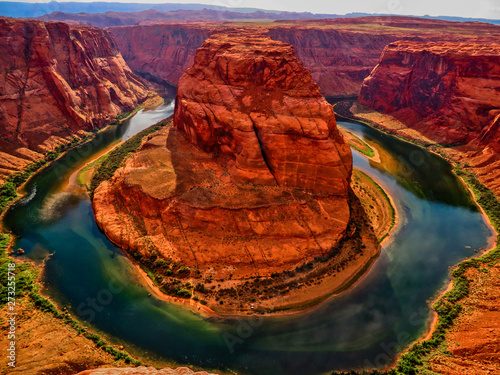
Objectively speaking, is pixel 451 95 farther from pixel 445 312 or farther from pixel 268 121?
pixel 445 312

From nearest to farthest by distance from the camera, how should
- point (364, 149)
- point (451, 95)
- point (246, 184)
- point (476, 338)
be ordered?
point (476, 338) → point (246, 184) → point (364, 149) → point (451, 95)

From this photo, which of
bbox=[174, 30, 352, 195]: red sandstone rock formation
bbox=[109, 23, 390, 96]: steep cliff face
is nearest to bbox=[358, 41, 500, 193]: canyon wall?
bbox=[109, 23, 390, 96]: steep cliff face

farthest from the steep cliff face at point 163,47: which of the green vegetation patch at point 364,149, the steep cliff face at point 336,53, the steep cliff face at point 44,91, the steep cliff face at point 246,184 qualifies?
the steep cliff face at point 246,184

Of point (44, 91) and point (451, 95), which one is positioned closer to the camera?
point (44, 91)

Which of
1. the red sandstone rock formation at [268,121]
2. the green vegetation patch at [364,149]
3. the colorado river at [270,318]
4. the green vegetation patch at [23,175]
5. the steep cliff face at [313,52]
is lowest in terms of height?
the colorado river at [270,318]

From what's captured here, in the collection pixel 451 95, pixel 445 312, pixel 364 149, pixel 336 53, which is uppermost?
pixel 336 53

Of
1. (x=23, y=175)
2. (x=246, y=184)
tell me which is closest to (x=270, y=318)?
(x=246, y=184)

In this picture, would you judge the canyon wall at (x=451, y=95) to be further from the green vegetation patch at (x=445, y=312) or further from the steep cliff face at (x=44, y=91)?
the steep cliff face at (x=44, y=91)
